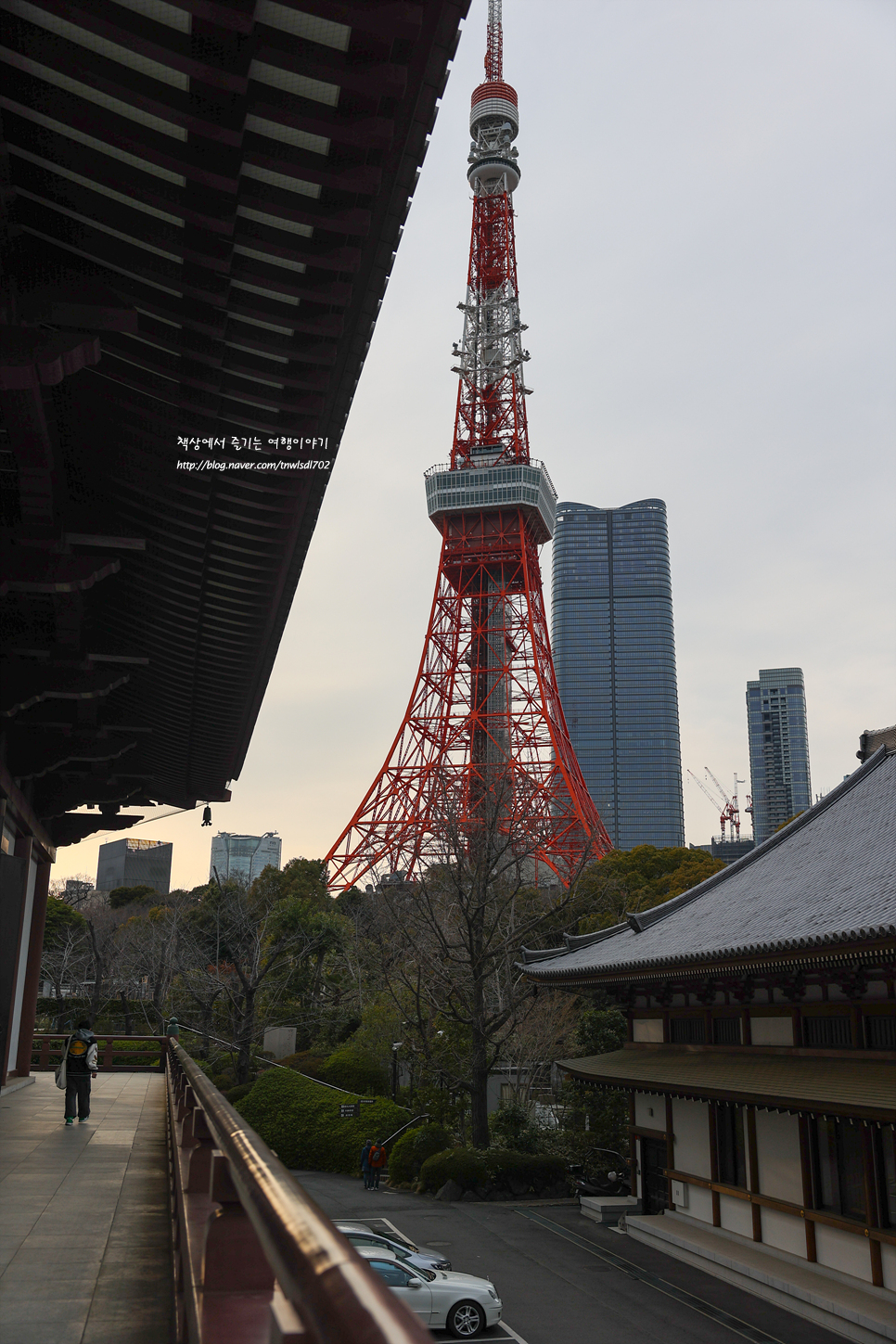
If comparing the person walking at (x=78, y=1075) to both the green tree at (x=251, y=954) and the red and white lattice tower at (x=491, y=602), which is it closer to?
the green tree at (x=251, y=954)

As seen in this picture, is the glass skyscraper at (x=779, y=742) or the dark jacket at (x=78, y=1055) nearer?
the dark jacket at (x=78, y=1055)

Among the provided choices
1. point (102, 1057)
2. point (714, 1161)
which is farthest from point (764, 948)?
point (102, 1057)

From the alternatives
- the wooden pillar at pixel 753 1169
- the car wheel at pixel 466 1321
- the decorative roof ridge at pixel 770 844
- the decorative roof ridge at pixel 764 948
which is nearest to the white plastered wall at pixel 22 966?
the car wheel at pixel 466 1321

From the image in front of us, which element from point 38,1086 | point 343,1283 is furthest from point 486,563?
point 343,1283

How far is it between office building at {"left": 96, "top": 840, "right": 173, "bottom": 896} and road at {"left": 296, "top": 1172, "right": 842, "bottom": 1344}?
6413 cm

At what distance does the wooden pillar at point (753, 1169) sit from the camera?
1284 centimetres

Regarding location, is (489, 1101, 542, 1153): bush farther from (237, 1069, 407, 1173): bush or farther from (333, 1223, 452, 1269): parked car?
(333, 1223, 452, 1269): parked car

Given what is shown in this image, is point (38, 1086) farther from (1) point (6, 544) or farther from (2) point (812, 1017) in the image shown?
(1) point (6, 544)

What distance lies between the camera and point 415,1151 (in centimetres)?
2081

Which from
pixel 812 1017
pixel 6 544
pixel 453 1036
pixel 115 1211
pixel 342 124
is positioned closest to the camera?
pixel 342 124

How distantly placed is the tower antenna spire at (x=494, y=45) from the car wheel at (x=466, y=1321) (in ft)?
194

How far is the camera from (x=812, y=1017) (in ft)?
39.3

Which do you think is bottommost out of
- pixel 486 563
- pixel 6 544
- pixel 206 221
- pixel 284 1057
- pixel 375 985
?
pixel 284 1057

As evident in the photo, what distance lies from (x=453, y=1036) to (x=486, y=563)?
96.7 ft
